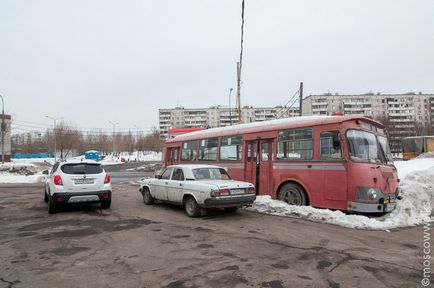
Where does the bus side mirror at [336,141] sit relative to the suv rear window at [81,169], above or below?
above

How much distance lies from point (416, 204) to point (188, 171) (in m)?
6.80

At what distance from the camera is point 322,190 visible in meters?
9.58

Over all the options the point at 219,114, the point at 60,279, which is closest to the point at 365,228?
the point at 60,279

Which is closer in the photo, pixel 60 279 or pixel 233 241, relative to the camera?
pixel 60 279

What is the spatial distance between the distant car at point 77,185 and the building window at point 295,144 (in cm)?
585

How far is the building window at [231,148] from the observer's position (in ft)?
41.9

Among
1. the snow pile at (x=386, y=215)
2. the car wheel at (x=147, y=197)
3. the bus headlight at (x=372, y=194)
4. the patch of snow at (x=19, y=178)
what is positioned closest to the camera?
the snow pile at (x=386, y=215)

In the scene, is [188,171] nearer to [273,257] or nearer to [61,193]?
[61,193]

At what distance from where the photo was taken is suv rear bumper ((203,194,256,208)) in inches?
358

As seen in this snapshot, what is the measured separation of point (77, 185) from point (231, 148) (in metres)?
5.65

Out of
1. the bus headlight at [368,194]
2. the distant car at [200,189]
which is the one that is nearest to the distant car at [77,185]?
the distant car at [200,189]

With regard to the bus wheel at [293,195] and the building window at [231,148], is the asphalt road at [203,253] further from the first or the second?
the building window at [231,148]

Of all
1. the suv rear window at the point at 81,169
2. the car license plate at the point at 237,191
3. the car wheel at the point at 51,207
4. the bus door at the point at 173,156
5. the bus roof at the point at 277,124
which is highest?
the bus roof at the point at 277,124

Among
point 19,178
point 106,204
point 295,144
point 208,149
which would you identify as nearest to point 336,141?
point 295,144
